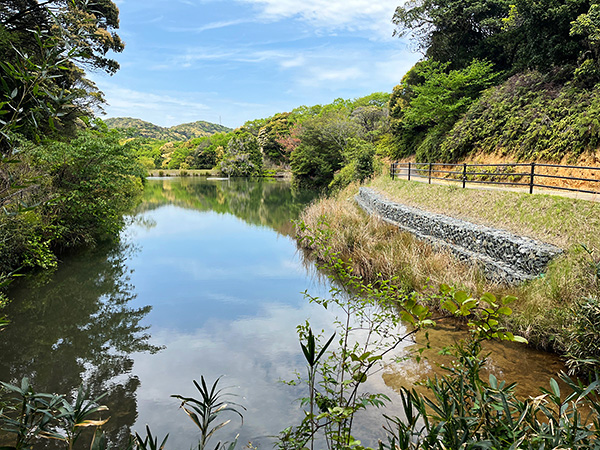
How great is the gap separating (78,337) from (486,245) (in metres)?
8.30

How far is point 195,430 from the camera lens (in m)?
4.47

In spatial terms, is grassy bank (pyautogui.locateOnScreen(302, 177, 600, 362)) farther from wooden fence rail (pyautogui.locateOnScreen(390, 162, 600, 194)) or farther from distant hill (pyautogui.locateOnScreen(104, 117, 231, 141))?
distant hill (pyautogui.locateOnScreen(104, 117, 231, 141))

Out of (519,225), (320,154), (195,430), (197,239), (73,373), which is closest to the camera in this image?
(195,430)

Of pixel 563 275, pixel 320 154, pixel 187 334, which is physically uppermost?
pixel 320 154

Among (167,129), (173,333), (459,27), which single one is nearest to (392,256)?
(173,333)

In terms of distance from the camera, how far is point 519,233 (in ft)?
26.8

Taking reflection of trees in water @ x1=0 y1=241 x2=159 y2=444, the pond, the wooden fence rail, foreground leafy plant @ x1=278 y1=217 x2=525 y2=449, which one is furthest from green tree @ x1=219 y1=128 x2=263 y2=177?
foreground leafy plant @ x1=278 y1=217 x2=525 y2=449

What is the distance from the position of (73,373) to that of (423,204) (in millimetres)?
11097

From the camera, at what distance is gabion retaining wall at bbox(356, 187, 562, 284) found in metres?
7.00

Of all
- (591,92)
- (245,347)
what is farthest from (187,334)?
(591,92)

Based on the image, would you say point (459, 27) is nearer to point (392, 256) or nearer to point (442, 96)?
point (442, 96)

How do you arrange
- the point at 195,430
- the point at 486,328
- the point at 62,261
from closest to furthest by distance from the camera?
the point at 486,328 < the point at 195,430 < the point at 62,261

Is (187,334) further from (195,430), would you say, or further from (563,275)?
(563,275)

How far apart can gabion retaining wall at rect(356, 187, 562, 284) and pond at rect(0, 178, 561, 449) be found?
74.6 inches
